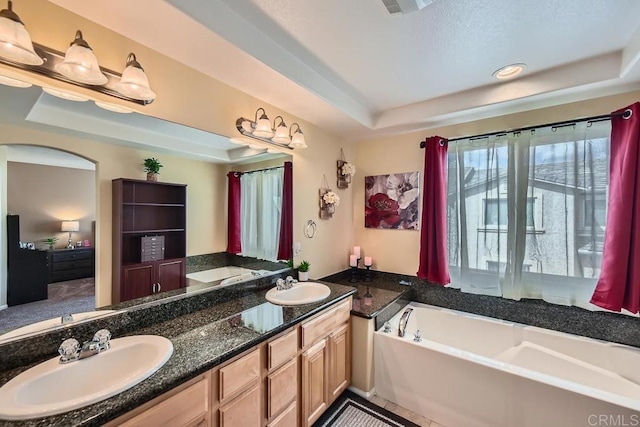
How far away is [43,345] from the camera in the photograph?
110 centimetres

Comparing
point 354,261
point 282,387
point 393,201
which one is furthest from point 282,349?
point 393,201

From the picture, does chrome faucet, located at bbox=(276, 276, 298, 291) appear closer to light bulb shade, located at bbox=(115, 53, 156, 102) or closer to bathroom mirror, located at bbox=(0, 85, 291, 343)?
bathroom mirror, located at bbox=(0, 85, 291, 343)

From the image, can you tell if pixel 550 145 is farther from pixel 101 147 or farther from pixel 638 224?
pixel 101 147

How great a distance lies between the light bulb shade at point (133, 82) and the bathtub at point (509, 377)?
7.70 feet

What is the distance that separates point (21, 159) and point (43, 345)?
79 cm

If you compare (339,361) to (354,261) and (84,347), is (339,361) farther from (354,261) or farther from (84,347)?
(84,347)

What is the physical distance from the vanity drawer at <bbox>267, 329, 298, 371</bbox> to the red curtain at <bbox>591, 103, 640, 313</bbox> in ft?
7.50


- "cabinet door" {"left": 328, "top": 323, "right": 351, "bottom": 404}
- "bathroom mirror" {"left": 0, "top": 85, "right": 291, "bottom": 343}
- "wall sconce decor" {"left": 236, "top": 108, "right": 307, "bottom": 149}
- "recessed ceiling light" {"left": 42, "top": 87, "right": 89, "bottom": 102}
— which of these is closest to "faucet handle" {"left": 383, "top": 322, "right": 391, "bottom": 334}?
"cabinet door" {"left": 328, "top": 323, "right": 351, "bottom": 404}

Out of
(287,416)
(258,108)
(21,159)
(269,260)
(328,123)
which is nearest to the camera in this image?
(21,159)

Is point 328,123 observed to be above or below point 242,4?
below

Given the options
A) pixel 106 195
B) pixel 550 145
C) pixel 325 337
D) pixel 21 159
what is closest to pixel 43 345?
pixel 106 195

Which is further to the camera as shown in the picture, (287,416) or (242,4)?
(287,416)

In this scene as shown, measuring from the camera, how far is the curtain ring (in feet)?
8.63

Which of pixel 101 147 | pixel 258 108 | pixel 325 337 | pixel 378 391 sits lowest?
pixel 378 391
